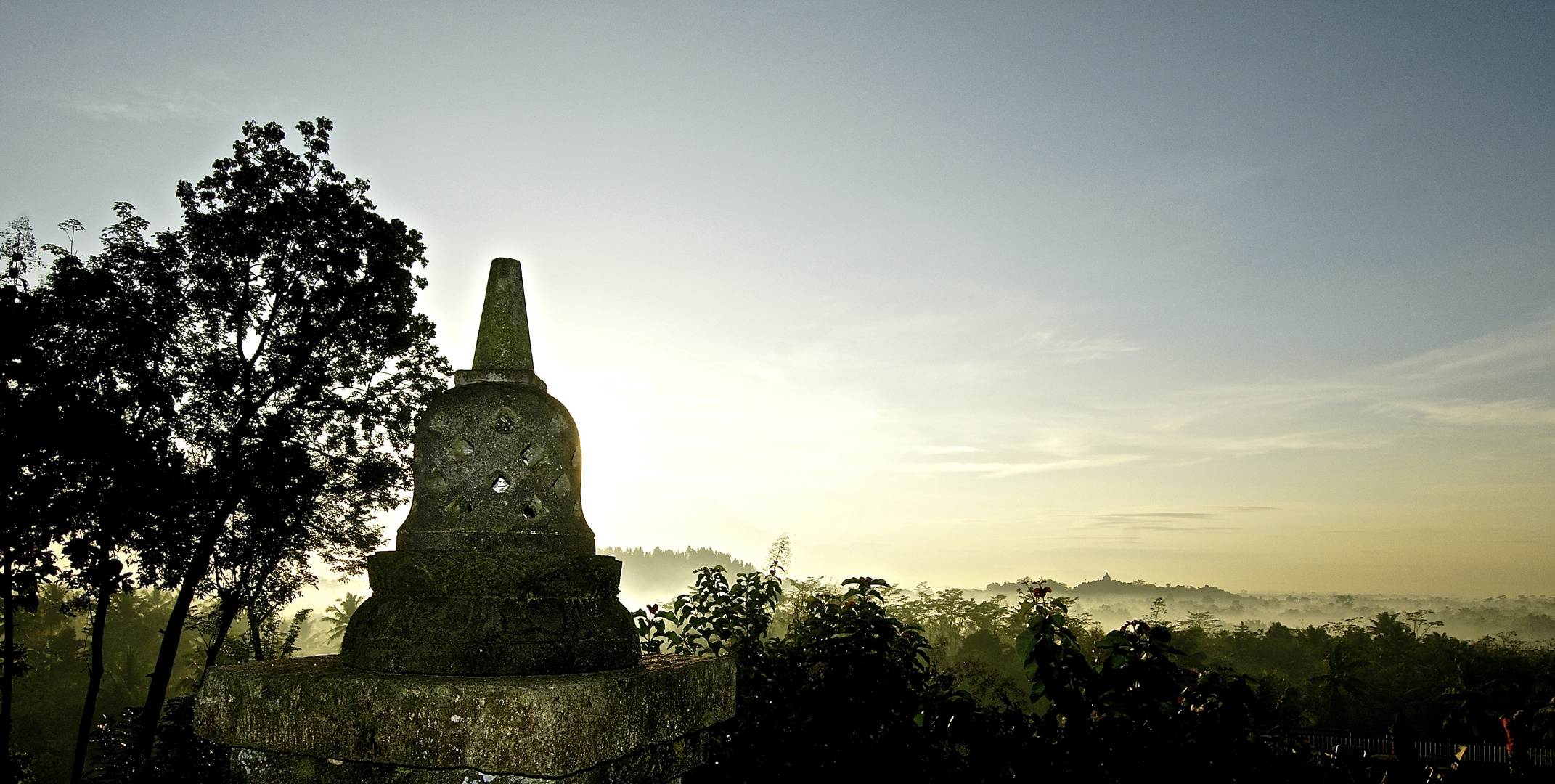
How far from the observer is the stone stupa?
221 cm

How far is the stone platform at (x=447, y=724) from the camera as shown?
7.13 ft

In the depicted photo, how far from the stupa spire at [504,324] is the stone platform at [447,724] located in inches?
46.2

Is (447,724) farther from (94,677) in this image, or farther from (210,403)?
(94,677)

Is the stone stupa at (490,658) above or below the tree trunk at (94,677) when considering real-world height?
above

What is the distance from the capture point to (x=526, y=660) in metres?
2.54

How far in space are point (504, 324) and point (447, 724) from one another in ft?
4.96

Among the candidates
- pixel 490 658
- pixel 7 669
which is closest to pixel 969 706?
pixel 490 658

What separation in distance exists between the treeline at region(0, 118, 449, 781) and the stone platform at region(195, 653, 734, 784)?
15.5 meters

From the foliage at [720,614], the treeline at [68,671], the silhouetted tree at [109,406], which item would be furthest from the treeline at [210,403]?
the treeline at [68,671]

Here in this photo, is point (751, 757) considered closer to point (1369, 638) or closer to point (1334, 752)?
point (1334, 752)

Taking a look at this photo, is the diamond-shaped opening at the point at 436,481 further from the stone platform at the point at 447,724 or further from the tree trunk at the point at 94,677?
the tree trunk at the point at 94,677

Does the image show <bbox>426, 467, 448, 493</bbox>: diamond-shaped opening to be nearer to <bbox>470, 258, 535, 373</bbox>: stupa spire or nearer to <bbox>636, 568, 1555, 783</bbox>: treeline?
<bbox>470, 258, 535, 373</bbox>: stupa spire

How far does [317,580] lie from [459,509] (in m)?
20.1

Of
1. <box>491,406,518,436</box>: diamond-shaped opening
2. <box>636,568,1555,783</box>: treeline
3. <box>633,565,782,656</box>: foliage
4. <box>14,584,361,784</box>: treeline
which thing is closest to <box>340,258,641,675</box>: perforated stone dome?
<box>491,406,518,436</box>: diamond-shaped opening
